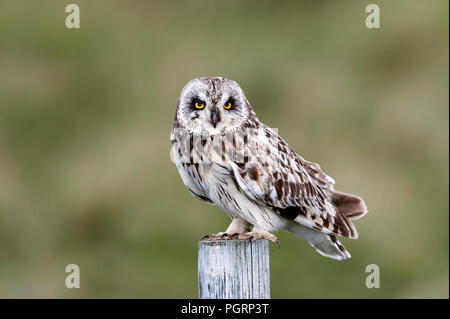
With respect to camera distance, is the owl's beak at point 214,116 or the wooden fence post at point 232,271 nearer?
the wooden fence post at point 232,271

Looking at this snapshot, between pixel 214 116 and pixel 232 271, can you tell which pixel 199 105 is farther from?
pixel 232 271

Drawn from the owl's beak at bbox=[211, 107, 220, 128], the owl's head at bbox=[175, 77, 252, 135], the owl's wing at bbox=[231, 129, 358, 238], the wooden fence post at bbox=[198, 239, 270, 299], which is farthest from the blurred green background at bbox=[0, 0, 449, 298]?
the wooden fence post at bbox=[198, 239, 270, 299]

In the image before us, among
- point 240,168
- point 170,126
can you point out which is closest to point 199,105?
point 240,168

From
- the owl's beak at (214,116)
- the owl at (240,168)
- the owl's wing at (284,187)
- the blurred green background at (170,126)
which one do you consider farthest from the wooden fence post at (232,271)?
the blurred green background at (170,126)

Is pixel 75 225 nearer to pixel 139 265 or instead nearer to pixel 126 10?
pixel 139 265

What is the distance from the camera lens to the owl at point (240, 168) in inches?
165

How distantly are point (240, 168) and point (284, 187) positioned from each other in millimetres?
321

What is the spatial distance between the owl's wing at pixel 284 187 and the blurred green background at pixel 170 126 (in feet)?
10.7

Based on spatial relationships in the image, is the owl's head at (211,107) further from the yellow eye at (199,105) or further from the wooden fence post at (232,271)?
the wooden fence post at (232,271)

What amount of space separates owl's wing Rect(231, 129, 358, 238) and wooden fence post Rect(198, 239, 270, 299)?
670 mm

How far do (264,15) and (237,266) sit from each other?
710 cm

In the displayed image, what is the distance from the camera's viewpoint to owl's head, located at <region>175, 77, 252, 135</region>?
4.14 m

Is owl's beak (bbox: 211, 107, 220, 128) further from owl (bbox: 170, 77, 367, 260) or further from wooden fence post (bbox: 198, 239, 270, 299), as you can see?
wooden fence post (bbox: 198, 239, 270, 299)

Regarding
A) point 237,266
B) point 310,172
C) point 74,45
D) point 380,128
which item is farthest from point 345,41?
point 237,266
